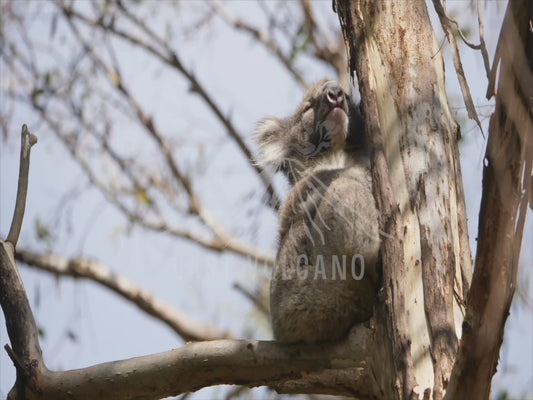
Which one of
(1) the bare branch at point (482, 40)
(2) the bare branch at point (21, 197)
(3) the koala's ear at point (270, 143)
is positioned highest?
(3) the koala's ear at point (270, 143)

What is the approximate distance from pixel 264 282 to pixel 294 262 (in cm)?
321

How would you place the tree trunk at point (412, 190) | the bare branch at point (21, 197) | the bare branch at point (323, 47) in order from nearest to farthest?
the tree trunk at point (412, 190)
the bare branch at point (21, 197)
the bare branch at point (323, 47)

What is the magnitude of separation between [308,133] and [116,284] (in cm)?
320

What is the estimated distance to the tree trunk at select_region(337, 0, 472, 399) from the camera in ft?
8.29

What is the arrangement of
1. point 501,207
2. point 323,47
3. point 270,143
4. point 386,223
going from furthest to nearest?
point 323,47, point 270,143, point 386,223, point 501,207

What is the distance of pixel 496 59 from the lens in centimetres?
189

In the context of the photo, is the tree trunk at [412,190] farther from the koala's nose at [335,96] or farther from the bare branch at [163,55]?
the bare branch at [163,55]

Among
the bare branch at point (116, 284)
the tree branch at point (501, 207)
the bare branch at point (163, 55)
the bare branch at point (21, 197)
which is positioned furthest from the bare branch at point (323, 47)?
the tree branch at point (501, 207)

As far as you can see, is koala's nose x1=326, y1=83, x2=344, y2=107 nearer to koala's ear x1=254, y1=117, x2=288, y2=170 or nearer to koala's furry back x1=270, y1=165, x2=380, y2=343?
koala's ear x1=254, y1=117, x2=288, y2=170

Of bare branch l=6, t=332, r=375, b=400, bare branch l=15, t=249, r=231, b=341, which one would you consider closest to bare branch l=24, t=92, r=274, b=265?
bare branch l=15, t=249, r=231, b=341

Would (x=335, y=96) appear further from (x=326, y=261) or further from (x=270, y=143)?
(x=326, y=261)

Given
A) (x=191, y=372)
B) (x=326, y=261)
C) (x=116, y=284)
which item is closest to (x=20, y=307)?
(x=191, y=372)

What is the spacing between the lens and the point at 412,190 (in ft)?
9.18

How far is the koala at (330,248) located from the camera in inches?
128
